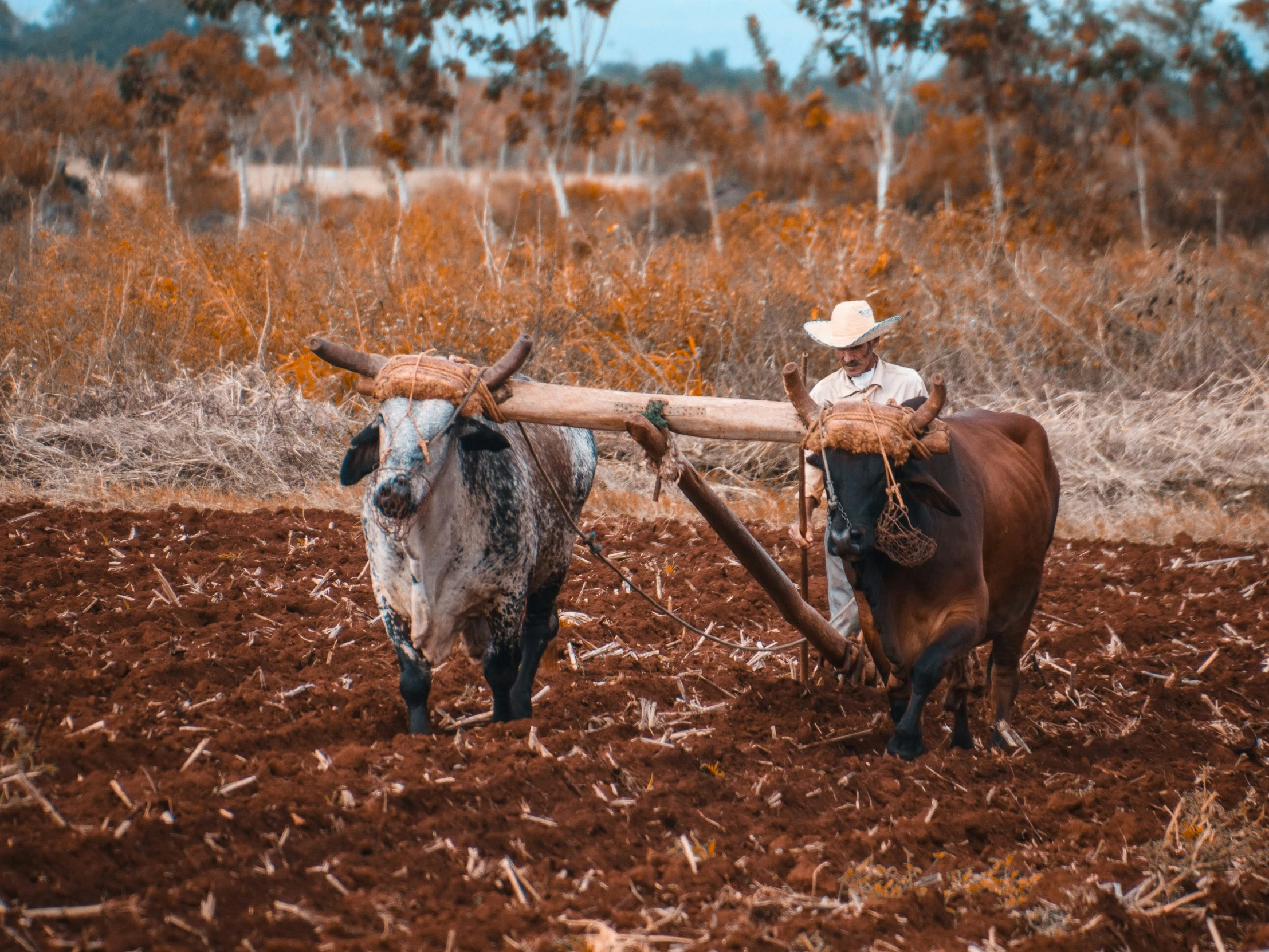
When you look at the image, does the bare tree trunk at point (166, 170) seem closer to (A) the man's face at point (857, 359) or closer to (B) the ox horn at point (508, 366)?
(A) the man's face at point (857, 359)

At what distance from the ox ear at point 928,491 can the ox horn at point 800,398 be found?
41 centimetres

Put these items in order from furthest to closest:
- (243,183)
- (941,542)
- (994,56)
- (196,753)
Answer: (994,56) → (243,183) → (941,542) → (196,753)

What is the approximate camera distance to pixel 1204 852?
396 centimetres

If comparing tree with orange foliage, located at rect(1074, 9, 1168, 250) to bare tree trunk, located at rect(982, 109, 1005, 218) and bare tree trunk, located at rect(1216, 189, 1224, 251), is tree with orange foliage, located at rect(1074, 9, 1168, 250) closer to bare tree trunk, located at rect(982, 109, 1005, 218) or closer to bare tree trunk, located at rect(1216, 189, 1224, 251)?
bare tree trunk, located at rect(1216, 189, 1224, 251)

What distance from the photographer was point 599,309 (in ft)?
40.4

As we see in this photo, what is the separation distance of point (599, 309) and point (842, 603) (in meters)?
6.88

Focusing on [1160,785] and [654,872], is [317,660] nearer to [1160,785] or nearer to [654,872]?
[654,872]

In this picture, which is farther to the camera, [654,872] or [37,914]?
[654,872]

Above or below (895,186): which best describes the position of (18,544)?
below

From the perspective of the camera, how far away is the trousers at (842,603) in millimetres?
5871

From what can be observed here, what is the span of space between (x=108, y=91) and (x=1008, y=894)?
3979 cm

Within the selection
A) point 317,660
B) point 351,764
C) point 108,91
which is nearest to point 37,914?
point 351,764

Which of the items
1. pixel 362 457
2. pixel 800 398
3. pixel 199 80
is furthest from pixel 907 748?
pixel 199 80

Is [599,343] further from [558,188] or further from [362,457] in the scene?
[558,188]
